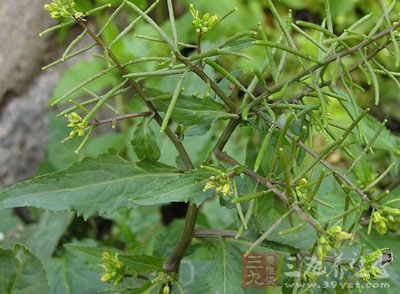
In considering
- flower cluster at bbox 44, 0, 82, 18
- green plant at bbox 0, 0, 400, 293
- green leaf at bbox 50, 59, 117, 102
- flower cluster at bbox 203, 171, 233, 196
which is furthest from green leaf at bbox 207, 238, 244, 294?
green leaf at bbox 50, 59, 117, 102

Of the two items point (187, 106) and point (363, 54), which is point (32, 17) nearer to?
point (187, 106)

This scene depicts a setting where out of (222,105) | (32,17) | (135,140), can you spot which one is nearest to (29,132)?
(32,17)

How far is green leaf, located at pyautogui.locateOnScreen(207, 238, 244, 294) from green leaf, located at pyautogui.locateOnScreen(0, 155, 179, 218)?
0.17 meters

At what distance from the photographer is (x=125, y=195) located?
4.19 feet

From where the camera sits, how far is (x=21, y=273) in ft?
5.36

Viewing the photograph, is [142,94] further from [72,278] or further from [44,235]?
[44,235]

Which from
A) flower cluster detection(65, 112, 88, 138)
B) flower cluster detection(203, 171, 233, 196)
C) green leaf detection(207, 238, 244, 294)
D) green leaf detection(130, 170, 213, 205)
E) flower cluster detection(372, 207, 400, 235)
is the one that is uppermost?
flower cluster detection(65, 112, 88, 138)

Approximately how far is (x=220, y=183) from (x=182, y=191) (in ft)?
0.27

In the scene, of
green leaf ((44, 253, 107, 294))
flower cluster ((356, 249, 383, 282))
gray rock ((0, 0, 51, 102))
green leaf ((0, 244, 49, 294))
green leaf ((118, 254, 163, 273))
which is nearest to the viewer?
flower cluster ((356, 249, 383, 282))

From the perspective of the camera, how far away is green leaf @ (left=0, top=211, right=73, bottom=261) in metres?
2.05

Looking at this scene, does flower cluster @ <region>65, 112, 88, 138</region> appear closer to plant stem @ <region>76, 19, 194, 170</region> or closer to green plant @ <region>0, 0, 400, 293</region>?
green plant @ <region>0, 0, 400, 293</region>

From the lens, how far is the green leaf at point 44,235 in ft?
6.72

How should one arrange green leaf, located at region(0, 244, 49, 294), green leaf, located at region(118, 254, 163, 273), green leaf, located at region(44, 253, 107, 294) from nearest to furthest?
green leaf, located at region(118, 254, 163, 273) < green leaf, located at region(0, 244, 49, 294) < green leaf, located at region(44, 253, 107, 294)

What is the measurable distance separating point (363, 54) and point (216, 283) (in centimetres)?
48
